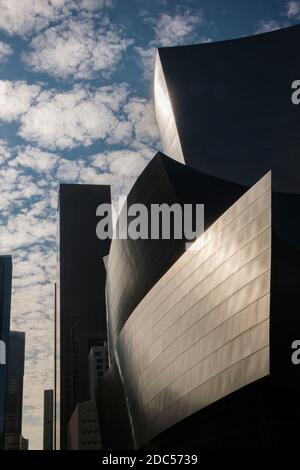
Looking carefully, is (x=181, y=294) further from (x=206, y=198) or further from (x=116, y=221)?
(x=116, y=221)

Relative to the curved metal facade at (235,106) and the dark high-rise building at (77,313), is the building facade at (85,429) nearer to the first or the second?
the dark high-rise building at (77,313)

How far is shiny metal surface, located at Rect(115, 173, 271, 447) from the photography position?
65.2ft

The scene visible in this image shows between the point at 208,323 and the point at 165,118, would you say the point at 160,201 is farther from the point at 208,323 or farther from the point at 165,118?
the point at 165,118

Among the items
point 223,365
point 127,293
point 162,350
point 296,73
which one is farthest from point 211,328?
point 296,73

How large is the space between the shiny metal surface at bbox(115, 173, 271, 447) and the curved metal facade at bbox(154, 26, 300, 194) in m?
28.0

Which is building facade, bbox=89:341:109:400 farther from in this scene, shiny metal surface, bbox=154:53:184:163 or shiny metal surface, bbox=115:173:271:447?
shiny metal surface, bbox=115:173:271:447

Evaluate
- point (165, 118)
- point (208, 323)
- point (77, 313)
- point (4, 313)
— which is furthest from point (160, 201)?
point (77, 313)

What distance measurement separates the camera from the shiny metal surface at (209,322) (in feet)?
65.2

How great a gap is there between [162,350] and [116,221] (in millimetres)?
14984

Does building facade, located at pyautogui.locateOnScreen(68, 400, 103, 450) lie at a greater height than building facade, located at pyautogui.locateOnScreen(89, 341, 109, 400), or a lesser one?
lesser

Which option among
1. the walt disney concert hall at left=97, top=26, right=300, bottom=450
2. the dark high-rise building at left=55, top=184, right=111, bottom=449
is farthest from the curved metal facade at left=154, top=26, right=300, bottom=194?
the dark high-rise building at left=55, top=184, right=111, bottom=449

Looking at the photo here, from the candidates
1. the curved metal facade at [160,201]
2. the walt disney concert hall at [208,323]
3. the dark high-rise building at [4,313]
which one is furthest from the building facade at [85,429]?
the curved metal facade at [160,201]

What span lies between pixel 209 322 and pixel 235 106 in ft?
142

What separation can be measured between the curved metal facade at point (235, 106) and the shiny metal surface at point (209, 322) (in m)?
28.0
